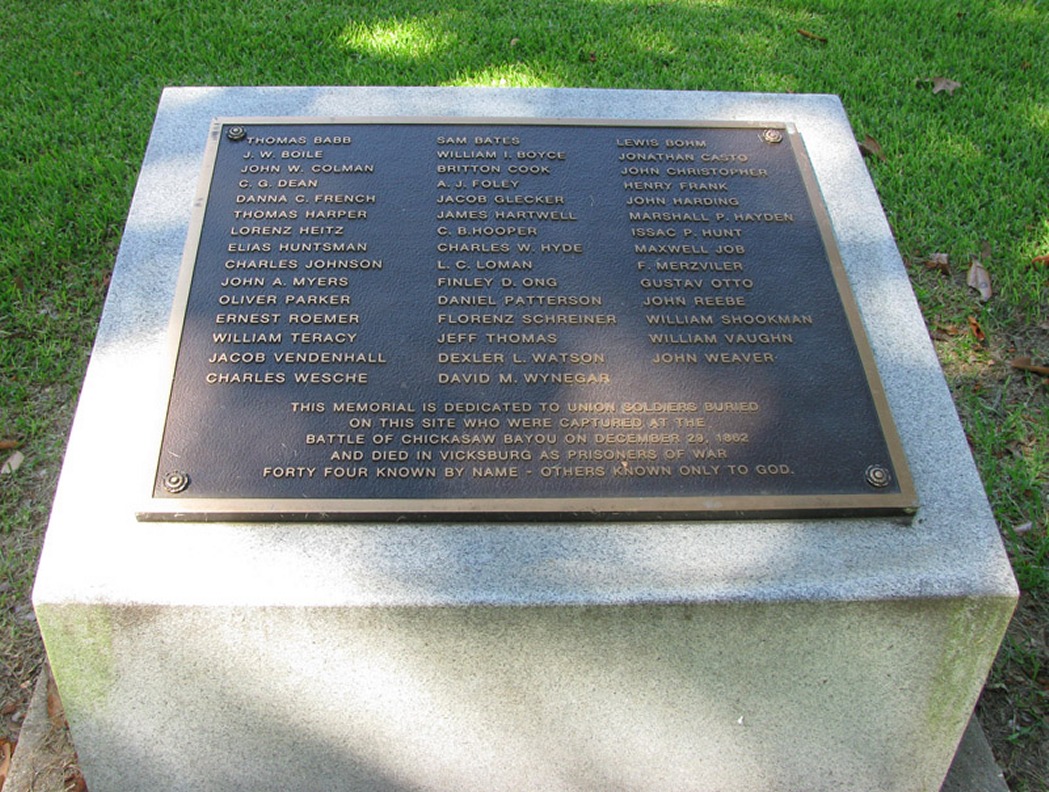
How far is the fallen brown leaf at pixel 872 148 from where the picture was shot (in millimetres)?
4348

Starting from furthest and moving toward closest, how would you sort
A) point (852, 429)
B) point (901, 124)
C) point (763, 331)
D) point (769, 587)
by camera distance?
1. point (901, 124)
2. point (763, 331)
3. point (852, 429)
4. point (769, 587)

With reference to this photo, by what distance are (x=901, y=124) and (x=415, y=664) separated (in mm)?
3674

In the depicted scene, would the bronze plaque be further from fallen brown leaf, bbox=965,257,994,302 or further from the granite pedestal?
fallen brown leaf, bbox=965,257,994,302

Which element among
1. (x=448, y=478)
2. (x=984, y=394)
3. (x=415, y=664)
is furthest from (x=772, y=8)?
(x=415, y=664)

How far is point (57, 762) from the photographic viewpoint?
257 centimetres

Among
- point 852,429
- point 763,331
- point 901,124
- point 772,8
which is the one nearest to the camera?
point 852,429

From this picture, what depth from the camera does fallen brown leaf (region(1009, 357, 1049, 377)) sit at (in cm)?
360

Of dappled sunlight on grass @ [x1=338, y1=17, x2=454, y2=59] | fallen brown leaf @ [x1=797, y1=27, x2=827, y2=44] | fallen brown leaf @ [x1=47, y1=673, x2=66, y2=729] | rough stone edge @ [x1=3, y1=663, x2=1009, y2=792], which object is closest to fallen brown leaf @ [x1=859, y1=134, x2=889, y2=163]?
fallen brown leaf @ [x1=797, y1=27, x2=827, y2=44]

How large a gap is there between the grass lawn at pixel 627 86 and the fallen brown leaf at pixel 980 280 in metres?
0.03

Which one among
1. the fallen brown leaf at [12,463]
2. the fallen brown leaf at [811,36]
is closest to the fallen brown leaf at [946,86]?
the fallen brown leaf at [811,36]

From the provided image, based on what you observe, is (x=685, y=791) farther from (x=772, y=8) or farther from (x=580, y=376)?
(x=772, y=8)

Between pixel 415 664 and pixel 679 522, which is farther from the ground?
pixel 679 522

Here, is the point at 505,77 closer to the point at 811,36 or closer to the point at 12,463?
the point at 811,36

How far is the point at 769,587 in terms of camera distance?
2154 millimetres
